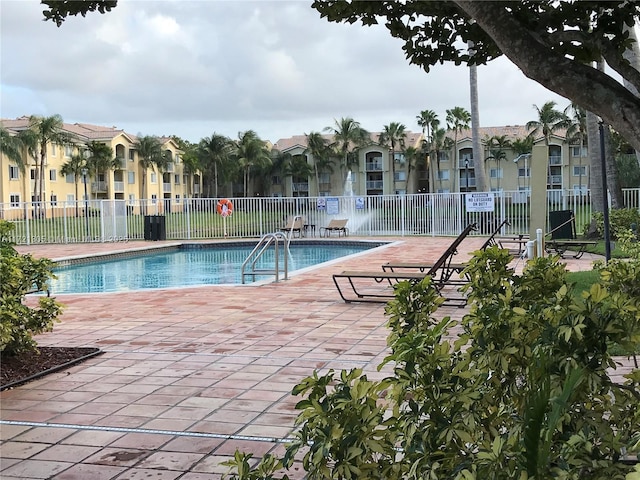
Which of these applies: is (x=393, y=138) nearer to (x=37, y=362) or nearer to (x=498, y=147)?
(x=498, y=147)

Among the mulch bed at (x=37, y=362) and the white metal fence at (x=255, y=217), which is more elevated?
the white metal fence at (x=255, y=217)

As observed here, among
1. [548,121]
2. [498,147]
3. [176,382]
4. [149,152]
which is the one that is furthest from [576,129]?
[176,382]

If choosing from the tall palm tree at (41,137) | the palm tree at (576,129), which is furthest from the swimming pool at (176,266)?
the palm tree at (576,129)

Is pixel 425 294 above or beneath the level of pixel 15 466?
above

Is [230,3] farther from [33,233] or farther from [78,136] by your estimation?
[78,136]

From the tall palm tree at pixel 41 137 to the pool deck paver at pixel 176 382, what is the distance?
1799 inches

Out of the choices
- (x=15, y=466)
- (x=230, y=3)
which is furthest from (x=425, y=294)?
(x=15, y=466)

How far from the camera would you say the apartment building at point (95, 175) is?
52125 millimetres

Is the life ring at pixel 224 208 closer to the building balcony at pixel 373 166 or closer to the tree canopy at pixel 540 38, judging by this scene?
the tree canopy at pixel 540 38

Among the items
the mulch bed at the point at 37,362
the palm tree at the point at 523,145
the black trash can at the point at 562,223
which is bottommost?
the mulch bed at the point at 37,362

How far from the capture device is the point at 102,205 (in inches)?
934

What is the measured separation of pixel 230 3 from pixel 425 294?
201cm

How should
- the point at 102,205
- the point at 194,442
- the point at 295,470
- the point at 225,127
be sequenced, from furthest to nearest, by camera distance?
the point at 225,127
the point at 102,205
the point at 194,442
the point at 295,470

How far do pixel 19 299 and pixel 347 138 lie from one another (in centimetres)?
6207
